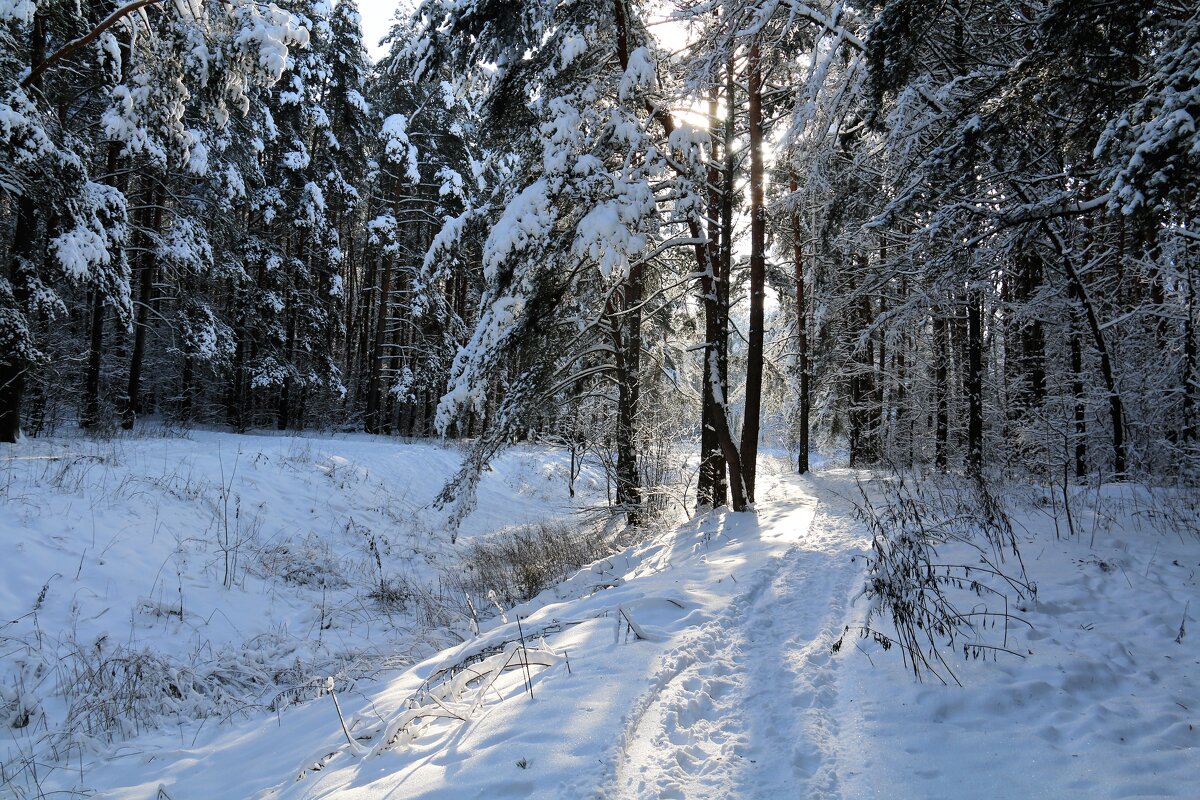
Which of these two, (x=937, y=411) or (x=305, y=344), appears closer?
(x=937, y=411)

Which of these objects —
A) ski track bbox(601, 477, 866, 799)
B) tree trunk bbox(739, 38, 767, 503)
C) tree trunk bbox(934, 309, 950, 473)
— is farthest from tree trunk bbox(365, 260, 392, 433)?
ski track bbox(601, 477, 866, 799)

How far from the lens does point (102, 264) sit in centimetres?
974

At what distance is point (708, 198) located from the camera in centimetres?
1069

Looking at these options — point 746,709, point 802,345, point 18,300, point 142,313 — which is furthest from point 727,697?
point 142,313

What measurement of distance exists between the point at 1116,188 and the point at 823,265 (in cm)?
1199

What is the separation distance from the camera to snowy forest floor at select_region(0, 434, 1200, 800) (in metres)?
2.32

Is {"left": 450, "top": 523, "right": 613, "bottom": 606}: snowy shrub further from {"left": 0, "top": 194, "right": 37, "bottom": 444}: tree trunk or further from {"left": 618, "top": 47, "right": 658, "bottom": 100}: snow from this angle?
{"left": 0, "top": 194, "right": 37, "bottom": 444}: tree trunk

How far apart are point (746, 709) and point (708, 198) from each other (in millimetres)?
9595

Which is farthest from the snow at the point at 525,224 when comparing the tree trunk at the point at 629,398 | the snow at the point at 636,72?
the tree trunk at the point at 629,398

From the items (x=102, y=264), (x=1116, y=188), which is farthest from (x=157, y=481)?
(x=1116, y=188)

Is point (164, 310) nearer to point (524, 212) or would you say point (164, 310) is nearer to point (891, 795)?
point (524, 212)

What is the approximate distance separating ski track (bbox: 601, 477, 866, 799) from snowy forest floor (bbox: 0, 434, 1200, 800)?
14mm

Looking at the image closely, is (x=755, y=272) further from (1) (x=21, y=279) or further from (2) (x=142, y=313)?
(2) (x=142, y=313)

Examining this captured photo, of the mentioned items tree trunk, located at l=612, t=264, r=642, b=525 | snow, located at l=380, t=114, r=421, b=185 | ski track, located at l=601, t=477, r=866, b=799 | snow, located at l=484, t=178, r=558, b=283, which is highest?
snow, located at l=380, t=114, r=421, b=185
